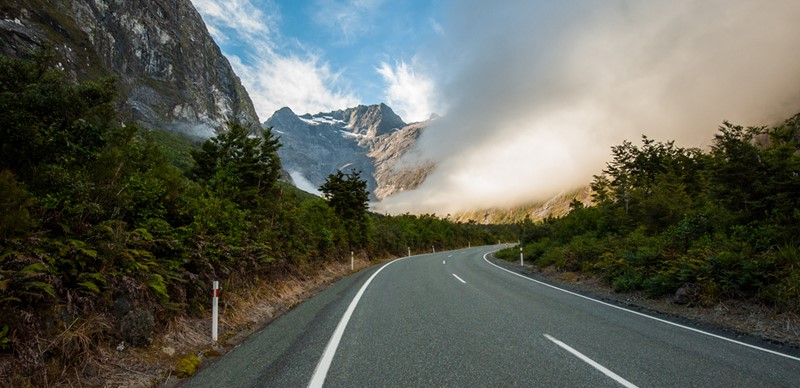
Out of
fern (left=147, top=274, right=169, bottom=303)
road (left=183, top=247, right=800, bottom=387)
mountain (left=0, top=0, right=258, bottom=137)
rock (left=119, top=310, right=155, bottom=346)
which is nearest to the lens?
→ road (left=183, top=247, right=800, bottom=387)

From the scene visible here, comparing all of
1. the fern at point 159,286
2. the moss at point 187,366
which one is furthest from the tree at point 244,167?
the moss at point 187,366

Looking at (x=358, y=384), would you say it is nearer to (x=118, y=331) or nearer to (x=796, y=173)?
(x=118, y=331)

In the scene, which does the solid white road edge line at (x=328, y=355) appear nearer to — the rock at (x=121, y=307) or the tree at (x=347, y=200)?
the rock at (x=121, y=307)

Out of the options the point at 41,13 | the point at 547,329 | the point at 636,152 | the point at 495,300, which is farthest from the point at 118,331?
the point at 41,13

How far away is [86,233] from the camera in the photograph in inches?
188

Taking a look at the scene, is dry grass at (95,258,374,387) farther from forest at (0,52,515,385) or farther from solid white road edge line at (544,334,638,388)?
solid white road edge line at (544,334,638,388)

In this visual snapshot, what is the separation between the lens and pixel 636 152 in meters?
21.8

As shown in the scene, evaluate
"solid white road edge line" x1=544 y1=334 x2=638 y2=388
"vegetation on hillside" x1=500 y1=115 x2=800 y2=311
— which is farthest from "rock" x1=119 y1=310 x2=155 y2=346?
"vegetation on hillside" x1=500 y1=115 x2=800 y2=311

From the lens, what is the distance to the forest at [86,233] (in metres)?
3.67

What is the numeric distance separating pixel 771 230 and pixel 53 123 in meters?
14.4

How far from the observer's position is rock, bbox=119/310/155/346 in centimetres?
448

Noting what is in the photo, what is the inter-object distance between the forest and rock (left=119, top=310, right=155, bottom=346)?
0.06 ft

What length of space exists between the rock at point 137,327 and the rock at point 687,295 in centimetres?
1084

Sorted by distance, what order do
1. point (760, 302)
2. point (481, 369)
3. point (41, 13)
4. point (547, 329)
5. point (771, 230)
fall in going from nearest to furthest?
1. point (481, 369)
2. point (547, 329)
3. point (760, 302)
4. point (771, 230)
5. point (41, 13)
